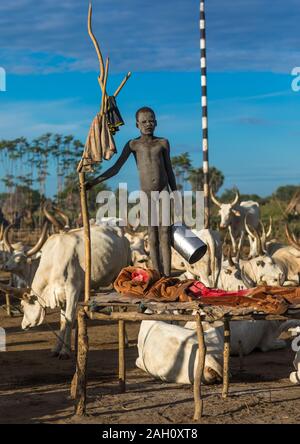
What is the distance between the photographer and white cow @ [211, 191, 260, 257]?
2158 cm

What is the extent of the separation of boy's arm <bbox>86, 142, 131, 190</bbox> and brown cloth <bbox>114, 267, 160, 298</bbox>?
0.97m

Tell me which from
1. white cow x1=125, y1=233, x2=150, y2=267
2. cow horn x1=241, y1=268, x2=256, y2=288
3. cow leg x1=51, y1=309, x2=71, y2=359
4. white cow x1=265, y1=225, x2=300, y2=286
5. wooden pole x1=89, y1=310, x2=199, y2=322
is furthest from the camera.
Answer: white cow x1=125, y1=233, x2=150, y2=267

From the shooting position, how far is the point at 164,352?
841cm

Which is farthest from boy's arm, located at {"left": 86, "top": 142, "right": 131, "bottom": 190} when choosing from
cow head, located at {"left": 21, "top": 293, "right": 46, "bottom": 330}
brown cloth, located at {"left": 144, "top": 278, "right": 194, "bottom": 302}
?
cow head, located at {"left": 21, "top": 293, "right": 46, "bottom": 330}

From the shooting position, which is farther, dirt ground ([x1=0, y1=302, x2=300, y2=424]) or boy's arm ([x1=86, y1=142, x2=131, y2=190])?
boy's arm ([x1=86, y1=142, x2=131, y2=190])

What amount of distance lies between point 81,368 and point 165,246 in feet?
6.02

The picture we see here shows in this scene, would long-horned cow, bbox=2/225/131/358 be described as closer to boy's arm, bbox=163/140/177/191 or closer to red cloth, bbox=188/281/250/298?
boy's arm, bbox=163/140/177/191

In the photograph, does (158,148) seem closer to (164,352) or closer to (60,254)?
(164,352)

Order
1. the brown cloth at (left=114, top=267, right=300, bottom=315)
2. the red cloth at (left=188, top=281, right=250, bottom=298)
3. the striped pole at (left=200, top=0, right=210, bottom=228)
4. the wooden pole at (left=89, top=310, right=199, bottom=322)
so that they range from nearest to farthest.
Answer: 1. the brown cloth at (left=114, top=267, right=300, bottom=315)
2. the wooden pole at (left=89, top=310, right=199, bottom=322)
3. the red cloth at (left=188, top=281, right=250, bottom=298)
4. the striped pole at (left=200, top=0, right=210, bottom=228)

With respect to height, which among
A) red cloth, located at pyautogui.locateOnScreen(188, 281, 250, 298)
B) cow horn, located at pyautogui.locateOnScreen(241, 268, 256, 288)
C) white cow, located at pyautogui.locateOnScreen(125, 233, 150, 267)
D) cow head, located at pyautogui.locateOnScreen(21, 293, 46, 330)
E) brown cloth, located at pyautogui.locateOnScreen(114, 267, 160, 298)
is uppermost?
white cow, located at pyautogui.locateOnScreen(125, 233, 150, 267)

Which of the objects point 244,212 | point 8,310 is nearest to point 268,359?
point 8,310

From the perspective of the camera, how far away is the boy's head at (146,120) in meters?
8.34

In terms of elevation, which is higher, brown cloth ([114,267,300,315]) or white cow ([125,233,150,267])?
white cow ([125,233,150,267])

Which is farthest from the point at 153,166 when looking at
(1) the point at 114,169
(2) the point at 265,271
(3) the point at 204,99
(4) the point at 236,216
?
(4) the point at 236,216
